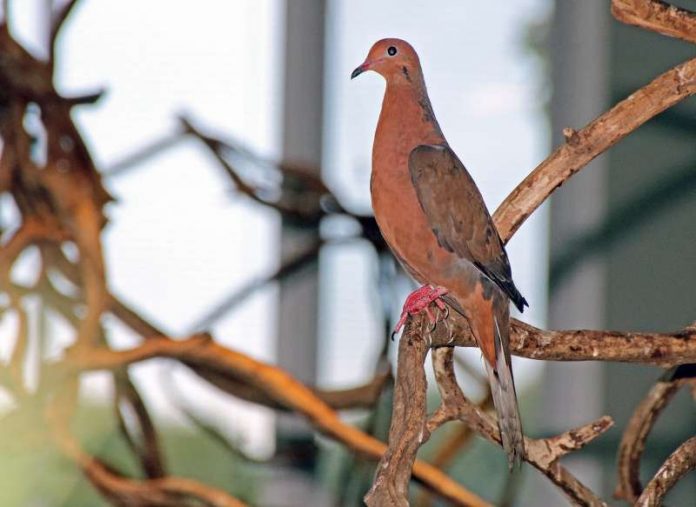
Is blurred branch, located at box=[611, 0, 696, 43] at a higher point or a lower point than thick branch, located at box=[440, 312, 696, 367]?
higher

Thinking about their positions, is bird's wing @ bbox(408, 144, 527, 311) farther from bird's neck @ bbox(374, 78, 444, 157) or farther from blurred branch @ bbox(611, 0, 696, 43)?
blurred branch @ bbox(611, 0, 696, 43)

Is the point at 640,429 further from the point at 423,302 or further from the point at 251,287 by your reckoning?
the point at 251,287

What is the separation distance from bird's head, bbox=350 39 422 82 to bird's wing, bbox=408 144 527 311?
0.26 feet

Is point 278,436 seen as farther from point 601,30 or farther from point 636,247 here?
point 601,30

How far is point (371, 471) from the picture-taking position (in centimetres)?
213

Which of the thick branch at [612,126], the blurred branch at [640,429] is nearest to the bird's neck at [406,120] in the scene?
the thick branch at [612,126]

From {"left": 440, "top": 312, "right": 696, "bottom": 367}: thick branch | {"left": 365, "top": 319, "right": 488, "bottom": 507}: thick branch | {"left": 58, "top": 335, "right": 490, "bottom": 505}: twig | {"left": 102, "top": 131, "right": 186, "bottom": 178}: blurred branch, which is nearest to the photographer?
{"left": 365, "top": 319, "right": 488, "bottom": 507}: thick branch

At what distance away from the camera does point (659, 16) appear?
83 cm

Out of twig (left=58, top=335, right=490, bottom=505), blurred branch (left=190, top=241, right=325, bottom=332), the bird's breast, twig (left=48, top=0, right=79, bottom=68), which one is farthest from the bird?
blurred branch (left=190, top=241, right=325, bottom=332)

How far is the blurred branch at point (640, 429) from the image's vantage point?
0.98 metres

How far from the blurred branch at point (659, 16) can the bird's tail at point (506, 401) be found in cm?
28

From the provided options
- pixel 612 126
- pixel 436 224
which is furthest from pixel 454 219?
pixel 612 126

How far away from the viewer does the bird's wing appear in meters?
0.88

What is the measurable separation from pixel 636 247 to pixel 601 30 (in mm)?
469
